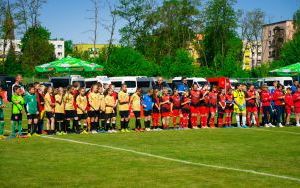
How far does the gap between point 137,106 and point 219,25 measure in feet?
210

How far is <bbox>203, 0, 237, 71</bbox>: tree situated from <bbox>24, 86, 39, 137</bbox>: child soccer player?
61607mm

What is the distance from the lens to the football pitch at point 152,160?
1102 centimetres

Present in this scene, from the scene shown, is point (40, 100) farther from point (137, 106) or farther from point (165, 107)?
point (165, 107)

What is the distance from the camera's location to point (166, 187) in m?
10.4

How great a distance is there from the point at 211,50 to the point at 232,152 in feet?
250

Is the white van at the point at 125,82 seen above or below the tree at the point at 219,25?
below

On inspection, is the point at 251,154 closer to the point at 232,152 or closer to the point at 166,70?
the point at 232,152

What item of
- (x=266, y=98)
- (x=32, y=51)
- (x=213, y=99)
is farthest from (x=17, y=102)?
(x=32, y=51)

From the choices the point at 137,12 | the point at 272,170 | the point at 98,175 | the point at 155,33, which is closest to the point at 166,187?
the point at 98,175

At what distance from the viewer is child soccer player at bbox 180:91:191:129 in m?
24.5

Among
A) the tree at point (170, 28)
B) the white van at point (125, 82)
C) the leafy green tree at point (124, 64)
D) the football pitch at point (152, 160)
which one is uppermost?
the tree at point (170, 28)

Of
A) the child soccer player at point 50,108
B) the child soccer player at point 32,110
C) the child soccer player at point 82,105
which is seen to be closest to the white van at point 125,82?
the child soccer player at point 82,105

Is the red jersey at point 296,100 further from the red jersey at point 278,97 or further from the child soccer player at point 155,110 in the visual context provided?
the child soccer player at point 155,110

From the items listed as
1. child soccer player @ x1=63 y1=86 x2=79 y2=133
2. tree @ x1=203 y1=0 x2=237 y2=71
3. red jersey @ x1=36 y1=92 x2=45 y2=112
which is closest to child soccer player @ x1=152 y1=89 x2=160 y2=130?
child soccer player @ x1=63 y1=86 x2=79 y2=133
